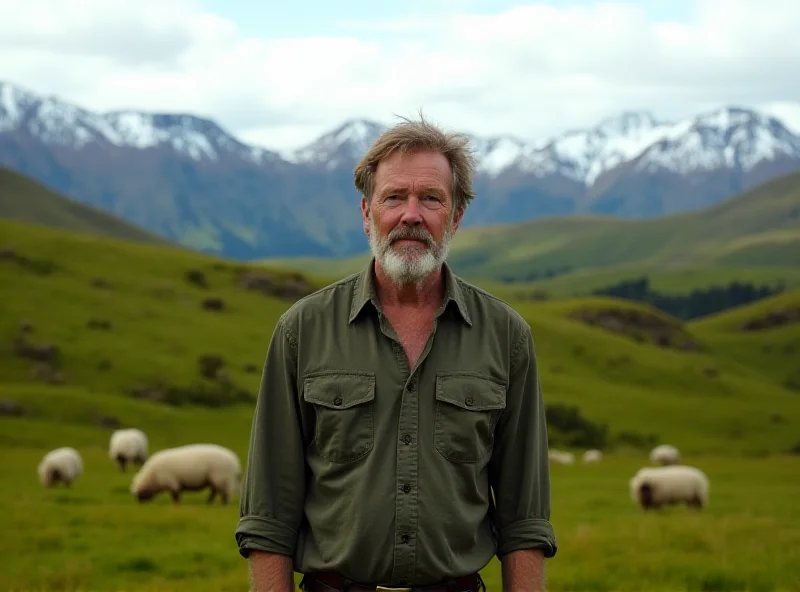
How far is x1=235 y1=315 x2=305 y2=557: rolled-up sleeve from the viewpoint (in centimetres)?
636

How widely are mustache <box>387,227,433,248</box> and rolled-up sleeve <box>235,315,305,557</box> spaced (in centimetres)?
95

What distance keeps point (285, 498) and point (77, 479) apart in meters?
33.8

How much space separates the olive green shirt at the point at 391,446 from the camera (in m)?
6.23

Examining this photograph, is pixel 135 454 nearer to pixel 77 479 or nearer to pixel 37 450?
pixel 77 479

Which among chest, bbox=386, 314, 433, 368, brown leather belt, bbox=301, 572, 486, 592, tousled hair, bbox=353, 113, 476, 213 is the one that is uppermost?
tousled hair, bbox=353, 113, 476, 213

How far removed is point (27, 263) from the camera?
97.9m

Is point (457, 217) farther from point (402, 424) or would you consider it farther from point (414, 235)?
point (402, 424)

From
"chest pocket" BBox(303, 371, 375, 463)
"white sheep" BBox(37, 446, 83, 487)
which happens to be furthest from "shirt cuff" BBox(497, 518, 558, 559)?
"white sheep" BBox(37, 446, 83, 487)

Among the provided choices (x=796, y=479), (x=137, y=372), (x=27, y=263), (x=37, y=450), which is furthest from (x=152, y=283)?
(x=796, y=479)

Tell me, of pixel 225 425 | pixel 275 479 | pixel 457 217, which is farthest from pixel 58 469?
pixel 457 217

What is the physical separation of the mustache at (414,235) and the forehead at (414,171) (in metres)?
0.29

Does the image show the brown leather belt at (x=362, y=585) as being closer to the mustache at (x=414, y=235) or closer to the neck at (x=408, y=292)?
the neck at (x=408, y=292)

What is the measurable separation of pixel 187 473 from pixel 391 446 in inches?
972

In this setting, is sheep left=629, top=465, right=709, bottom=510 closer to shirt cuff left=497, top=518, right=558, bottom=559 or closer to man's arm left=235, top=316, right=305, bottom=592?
shirt cuff left=497, top=518, right=558, bottom=559
